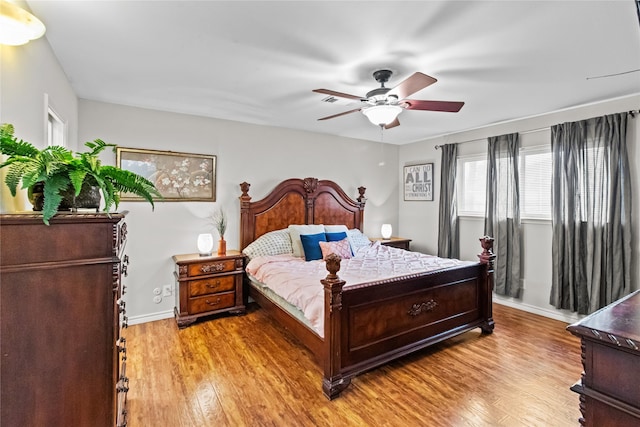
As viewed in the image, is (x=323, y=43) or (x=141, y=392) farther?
(x=141, y=392)

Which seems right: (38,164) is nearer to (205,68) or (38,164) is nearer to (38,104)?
(38,104)

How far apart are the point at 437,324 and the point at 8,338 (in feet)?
9.72

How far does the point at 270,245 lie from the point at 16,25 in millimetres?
3038

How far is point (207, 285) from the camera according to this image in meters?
3.62

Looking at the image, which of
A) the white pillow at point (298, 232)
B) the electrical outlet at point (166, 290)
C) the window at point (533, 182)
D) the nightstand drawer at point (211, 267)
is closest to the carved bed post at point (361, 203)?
the white pillow at point (298, 232)

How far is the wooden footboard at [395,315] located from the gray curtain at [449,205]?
154cm

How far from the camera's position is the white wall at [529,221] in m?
3.21

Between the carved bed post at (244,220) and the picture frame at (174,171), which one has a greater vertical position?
the picture frame at (174,171)

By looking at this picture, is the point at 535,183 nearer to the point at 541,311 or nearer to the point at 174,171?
the point at 541,311

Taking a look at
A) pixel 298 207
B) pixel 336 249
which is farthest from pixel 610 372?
pixel 298 207

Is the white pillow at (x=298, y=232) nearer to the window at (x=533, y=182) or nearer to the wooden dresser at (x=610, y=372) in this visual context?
the window at (x=533, y=182)

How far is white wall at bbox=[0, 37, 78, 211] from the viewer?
58.2 inches

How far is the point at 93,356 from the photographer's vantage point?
4.24 feet

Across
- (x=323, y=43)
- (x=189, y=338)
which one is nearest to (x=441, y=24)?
(x=323, y=43)
